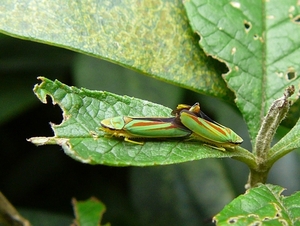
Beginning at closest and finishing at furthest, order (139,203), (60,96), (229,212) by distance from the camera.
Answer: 1. (229,212)
2. (60,96)
3. (139,203)

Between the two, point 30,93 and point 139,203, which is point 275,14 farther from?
point 30,93

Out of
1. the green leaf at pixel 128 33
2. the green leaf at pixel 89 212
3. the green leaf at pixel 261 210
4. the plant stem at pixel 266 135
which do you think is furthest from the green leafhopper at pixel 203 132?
the green leaf at pixel 89 212

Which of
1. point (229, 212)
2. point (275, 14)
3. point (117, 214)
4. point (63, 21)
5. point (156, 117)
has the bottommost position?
point (117, 214)

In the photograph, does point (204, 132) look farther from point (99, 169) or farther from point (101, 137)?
point (99, 169)

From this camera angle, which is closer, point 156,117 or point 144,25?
point 156,117

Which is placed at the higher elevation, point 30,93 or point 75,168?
point 30,93

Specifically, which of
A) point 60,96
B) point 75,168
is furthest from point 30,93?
point 60,96

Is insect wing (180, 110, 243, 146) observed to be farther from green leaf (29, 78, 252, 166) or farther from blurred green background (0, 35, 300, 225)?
blurred green background (0, 35, 300, 225)
